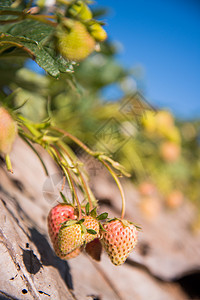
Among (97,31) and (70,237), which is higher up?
(97,31)

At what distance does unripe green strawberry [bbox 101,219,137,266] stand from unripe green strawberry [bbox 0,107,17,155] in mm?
189

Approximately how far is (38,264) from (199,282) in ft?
2.04

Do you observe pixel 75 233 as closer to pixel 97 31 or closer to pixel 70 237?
pixel 70 237

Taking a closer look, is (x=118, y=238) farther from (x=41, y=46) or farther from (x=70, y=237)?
(x=41, y=46)

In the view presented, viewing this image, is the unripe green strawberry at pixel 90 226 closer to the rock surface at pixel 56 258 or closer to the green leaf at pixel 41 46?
the rock surface at pixel 56 258

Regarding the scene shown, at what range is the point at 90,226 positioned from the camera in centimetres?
36

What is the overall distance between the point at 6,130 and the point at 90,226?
186 mm

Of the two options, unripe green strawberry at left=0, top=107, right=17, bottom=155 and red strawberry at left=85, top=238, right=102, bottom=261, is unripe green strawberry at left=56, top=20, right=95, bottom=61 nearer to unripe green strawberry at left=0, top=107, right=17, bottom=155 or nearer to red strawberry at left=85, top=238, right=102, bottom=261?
unripe green strawberry at left=0, top=107, right=17, bottom=155

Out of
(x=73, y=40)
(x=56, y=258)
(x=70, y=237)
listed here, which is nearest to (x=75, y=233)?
(x=70, y=237)

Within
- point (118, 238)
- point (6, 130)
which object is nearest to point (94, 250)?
point (118, 238)

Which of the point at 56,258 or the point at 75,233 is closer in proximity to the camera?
the point at 75,233

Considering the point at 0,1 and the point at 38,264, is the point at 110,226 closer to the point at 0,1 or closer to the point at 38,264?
the point at 38,264

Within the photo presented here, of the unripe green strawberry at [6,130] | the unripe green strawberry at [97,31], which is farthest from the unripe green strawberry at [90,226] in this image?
the unripe green strawberry at [97,31]

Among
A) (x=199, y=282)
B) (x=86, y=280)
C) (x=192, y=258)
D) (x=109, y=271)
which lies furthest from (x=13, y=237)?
(x=192, y=258)
